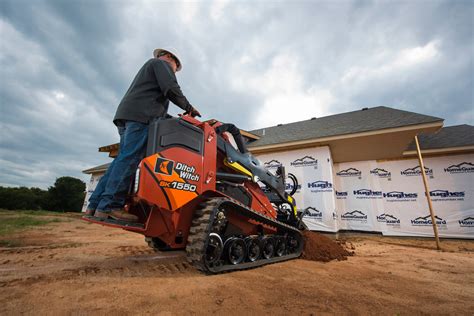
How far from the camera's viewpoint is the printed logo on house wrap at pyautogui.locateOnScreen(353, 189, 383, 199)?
10008mm

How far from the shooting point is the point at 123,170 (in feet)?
8.07

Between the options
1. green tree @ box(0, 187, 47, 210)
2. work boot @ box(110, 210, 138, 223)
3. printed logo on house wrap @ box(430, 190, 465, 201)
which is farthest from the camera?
green tree @ box(0, 187, 47, 210)

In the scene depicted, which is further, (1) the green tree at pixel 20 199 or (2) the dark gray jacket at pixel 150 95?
(1) the green tree at pixel 20 199

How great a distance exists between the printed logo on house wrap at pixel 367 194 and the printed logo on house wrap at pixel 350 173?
0.73m

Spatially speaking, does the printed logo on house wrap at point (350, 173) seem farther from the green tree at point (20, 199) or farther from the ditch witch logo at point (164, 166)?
the green tree at point (20, 199)

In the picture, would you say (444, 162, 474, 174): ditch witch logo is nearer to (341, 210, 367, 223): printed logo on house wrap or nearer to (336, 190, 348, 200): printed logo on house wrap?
(341, 210, 367, 223): printed logo on house wrap

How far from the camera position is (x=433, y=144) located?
939cm

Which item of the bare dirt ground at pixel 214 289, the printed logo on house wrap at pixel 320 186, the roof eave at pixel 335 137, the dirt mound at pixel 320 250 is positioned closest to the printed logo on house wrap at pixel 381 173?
the printed logo on house wrap at pixel 320 186

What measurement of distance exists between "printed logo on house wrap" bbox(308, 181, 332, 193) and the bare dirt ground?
535 centimetres

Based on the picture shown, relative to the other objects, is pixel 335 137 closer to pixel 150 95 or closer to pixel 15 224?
pixel 150 95

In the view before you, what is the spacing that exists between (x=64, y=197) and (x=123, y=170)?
31.5m

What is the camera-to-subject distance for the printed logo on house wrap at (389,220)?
9.60 meters

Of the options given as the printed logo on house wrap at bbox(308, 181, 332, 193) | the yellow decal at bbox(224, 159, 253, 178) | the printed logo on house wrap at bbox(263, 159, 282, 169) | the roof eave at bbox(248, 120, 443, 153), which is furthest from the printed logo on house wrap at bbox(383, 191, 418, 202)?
the yellow decal at bbox(224, 159, 253, 178)

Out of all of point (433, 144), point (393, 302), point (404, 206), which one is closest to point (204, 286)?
point (393, 302)
